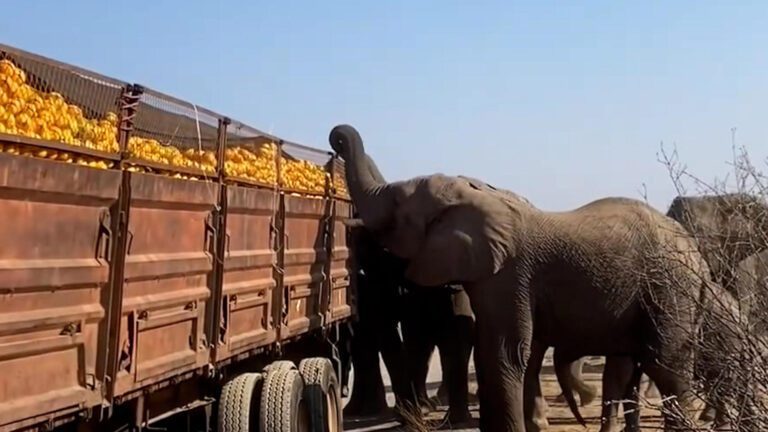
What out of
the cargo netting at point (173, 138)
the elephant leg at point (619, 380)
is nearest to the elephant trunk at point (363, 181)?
the elephant leg at point (619, 380)

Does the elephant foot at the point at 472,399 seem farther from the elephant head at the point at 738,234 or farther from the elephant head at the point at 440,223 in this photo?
the elephant head at the point at 738,234

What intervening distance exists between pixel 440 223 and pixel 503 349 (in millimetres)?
1617

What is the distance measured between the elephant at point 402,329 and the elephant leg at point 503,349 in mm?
2277

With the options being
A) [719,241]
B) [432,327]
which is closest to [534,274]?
[432,327]

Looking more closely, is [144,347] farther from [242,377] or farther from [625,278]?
[625,278]

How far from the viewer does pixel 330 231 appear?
11883 mm

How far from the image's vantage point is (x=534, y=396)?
14.8m

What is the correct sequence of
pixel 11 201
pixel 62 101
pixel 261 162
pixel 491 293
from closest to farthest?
pixel 11 201
pixel 62 101
pixel 261 162
pixel 491 293

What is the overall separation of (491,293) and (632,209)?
80.7 inches

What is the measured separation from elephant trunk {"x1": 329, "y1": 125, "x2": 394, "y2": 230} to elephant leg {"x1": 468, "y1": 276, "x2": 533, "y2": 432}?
1.55 m

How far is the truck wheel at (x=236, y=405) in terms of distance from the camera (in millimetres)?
8484

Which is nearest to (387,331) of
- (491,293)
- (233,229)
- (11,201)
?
(491,293)

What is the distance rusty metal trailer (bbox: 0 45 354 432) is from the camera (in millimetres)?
5023

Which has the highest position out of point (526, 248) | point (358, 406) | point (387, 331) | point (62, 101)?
point (62, 101)
